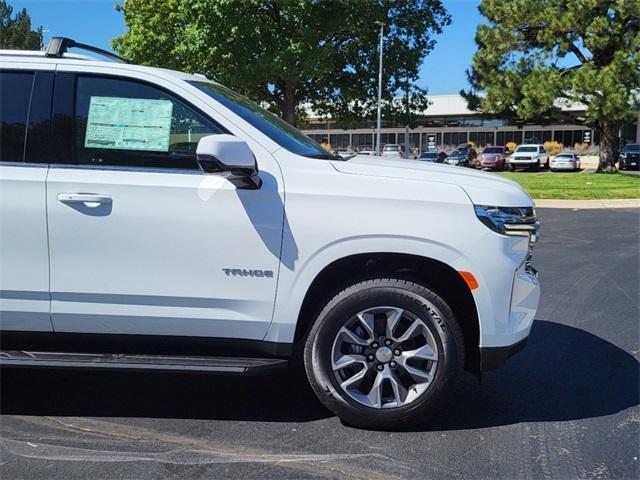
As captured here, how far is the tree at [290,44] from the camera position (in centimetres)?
2772

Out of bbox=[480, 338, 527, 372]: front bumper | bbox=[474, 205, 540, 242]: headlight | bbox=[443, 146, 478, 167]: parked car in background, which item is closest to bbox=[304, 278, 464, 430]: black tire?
bbox=[480, 338, 527, 372]: front bumper

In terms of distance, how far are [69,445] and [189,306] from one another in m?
0.98

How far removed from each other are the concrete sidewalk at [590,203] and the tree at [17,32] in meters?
37.0

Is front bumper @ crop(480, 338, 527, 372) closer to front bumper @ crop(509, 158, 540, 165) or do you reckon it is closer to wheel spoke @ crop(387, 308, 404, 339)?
wheel spoke @ crop(387, 308, 404, 339)

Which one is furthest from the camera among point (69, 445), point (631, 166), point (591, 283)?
point (631, 166)

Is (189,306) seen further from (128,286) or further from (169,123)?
(169,123)

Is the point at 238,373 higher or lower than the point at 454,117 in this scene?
lower

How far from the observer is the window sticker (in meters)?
3.54

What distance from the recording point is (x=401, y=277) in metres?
3.54

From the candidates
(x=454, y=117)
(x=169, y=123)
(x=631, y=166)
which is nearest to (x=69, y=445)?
(x=169, y=123)

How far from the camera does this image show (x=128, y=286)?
136 inches

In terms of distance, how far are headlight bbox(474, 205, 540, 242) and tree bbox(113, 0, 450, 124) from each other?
2545 cm

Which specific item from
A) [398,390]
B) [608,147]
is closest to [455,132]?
[608,147]

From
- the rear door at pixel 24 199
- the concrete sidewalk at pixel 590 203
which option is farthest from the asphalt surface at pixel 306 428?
the concrete sidewalk at pixel 590 203
